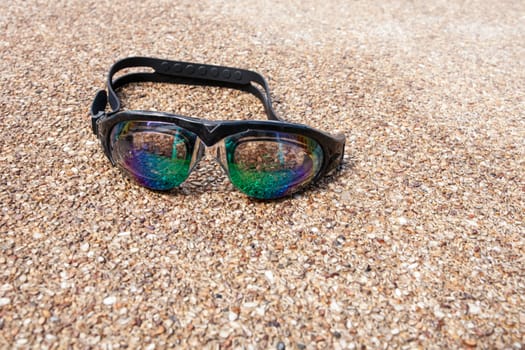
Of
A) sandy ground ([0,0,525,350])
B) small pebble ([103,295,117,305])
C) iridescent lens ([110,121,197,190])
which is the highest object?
iridescent lens ([110,121,197,190])

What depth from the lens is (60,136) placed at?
2320 millimetres

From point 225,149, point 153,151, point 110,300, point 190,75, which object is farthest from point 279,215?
point 190,75

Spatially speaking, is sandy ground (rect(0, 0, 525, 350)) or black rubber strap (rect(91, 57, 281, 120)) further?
black rubber strap (rect(91, 57, 281, 120))

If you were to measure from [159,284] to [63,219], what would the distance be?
1.56 ft

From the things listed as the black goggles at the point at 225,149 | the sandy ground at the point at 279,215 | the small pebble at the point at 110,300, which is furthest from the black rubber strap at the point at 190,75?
the small pebble at the point at 110,300

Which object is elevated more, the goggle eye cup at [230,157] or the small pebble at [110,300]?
the goggle eye cup at [230,157]

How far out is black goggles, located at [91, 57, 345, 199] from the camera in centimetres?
182

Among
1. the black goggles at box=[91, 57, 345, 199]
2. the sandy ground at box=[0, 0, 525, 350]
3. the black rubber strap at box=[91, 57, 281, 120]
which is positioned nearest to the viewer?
the sandy ground at box=[0, 0, 525, 350]

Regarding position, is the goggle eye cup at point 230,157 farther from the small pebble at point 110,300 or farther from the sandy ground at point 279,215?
the small pebble at point 110,300

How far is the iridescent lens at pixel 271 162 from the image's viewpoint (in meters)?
1.84

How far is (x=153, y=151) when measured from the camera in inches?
75.5

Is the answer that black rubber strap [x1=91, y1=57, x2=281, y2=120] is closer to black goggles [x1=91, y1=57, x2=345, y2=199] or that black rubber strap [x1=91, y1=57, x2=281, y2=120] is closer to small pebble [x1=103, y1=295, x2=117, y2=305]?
black goggles [x1=91, y1=57, x2=345, y2=199]

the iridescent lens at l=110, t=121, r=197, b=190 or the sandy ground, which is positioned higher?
the iridescent lens at l=110, t=121, r=197, b=190

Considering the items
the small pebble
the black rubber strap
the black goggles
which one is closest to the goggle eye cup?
the black goggles
